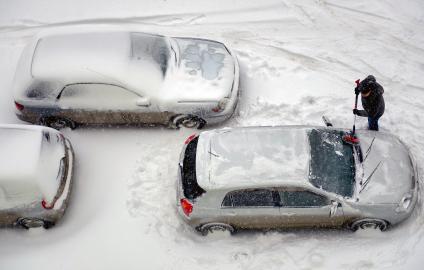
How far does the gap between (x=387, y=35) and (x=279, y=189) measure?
553 cm

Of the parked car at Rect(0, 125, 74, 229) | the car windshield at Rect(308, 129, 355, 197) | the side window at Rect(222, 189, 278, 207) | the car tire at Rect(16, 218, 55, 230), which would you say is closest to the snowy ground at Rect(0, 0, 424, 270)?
the car tire at Rect(16, 218, 55, 230)

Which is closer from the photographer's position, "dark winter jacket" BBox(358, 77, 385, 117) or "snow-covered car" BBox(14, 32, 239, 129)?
"dark winter jacket" BBox(358, 77, 385, 117)

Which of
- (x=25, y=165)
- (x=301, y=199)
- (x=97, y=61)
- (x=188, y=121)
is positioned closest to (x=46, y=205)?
(x=25, y=165)

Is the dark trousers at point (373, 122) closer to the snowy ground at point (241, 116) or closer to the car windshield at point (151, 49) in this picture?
the snowy ground at point (241, 116)

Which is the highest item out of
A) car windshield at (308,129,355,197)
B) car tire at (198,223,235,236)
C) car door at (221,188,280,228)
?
car windshield at (308,129,355,197)

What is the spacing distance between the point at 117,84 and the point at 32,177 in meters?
2.37

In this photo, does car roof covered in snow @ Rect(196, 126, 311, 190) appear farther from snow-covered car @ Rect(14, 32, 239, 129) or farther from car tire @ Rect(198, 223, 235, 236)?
snow-covered car @ Rect(14, 32, 239, 129)

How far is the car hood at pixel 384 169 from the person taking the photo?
745 cm

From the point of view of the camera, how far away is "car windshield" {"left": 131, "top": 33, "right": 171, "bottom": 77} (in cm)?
939

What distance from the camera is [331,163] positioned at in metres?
7.67

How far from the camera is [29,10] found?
39.4 ft

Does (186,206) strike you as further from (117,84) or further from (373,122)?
(373,122)

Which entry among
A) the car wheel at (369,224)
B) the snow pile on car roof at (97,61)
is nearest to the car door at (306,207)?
the car wheel at (369,224)

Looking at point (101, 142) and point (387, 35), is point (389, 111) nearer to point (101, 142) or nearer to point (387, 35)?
point (387, 35)
